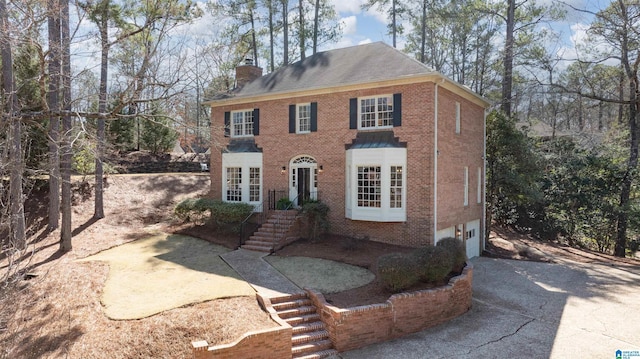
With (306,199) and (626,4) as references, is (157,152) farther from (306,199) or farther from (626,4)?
(626,4)

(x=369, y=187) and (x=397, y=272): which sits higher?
(x=369, y=187)

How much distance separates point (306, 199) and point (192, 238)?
16.2 ft

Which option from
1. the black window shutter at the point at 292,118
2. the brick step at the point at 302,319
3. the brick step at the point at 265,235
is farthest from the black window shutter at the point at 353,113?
the brick step at the point at 302,319

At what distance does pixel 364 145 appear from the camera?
14.9m

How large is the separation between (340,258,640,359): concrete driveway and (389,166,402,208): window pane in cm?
367

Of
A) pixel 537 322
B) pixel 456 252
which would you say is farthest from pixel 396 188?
pixel 537 322

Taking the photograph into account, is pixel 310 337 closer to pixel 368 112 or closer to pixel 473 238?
pixel 368 112

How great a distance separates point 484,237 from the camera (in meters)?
19.3

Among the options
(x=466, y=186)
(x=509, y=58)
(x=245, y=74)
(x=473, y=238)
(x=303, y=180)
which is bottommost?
(x=473, y=238)

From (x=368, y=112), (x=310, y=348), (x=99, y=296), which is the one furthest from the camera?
(x=368, y=112)

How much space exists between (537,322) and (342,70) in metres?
11.3

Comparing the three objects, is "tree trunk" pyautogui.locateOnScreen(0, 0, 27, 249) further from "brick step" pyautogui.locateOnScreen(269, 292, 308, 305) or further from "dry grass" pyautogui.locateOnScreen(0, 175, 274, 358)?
"brick step" pyautogui.locateOnScreen(269, 292, 308, 305)

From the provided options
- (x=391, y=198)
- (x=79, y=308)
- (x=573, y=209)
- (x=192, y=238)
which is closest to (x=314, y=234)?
(x=391, y=198)

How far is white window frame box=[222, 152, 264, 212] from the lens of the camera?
17.7 metres
